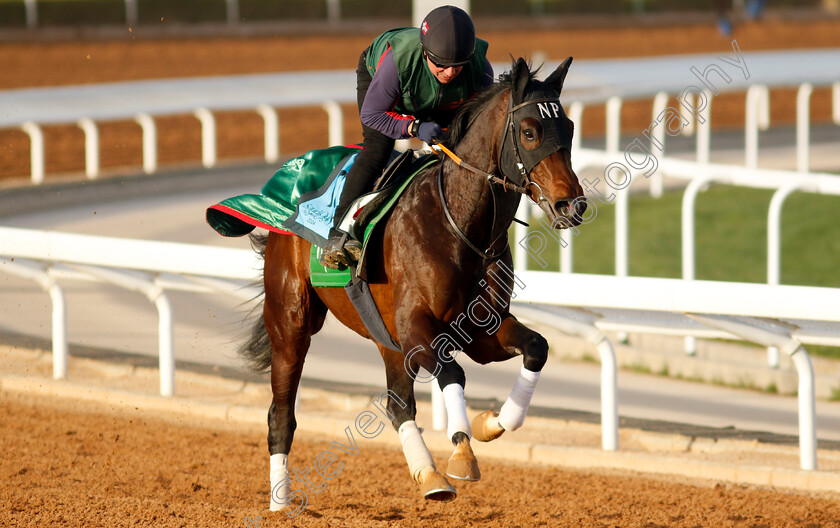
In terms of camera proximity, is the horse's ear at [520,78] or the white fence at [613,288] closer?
the horse's ear at [520,78]

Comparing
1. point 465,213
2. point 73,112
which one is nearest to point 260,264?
point 465,213

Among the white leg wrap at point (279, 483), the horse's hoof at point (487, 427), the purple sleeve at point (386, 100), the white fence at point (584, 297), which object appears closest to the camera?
the horse's hoof at point (487, 427)

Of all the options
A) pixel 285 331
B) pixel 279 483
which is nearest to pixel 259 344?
Result: pixel 285 331

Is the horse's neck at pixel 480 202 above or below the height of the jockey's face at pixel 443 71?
below

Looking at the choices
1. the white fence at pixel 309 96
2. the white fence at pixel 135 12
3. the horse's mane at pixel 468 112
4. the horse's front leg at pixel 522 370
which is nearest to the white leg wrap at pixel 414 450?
the horse's front leg at pixel 522 370

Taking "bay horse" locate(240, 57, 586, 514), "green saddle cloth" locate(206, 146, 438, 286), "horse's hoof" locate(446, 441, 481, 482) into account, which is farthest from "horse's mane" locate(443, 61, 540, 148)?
"horse's hoof" locate(446, 441, 481, 482)

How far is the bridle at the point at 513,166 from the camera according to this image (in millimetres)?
3838

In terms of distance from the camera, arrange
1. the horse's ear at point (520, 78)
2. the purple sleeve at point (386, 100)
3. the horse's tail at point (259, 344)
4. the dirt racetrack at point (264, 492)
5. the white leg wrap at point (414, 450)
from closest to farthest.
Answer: the horse's ear at point (520, 78)
the white leg wrap at point (414, 450)
the purple sleeve at point (386, 100)
the dirt racetrack at point (264, 492)
the horse's tail at point (259, 344)

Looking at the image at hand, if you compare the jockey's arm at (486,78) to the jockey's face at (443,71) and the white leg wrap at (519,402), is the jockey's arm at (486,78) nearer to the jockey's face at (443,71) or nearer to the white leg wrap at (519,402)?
the jockey's face at (443,71)

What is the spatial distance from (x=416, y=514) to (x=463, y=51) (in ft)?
6.31

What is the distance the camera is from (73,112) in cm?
1258

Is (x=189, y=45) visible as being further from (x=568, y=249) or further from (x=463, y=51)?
(x=463, y=51)

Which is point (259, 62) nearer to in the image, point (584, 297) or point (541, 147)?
point (584, 297)

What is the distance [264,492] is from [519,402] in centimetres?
165
